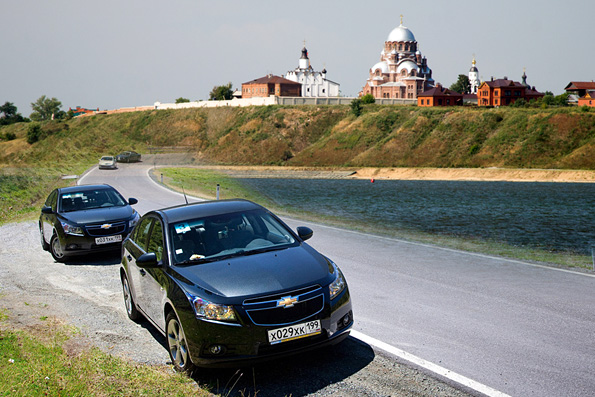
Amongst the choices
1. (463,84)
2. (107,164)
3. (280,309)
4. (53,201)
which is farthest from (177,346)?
(463,84)

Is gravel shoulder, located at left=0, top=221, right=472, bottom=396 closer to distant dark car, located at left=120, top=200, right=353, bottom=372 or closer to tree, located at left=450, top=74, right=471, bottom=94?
distant dark car, located at left=120, top=200, right=353, bottom=372

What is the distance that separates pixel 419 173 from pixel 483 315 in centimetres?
6710

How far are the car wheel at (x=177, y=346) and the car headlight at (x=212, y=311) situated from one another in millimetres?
396

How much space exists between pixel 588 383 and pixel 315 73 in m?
146

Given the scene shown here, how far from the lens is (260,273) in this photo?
19.7ft

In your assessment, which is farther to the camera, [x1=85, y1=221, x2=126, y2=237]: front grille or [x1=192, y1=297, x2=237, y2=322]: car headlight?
[x1=85, y1=221, x2=126, y2=237]: front grille

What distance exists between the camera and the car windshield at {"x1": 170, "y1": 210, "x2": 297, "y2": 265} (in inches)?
264

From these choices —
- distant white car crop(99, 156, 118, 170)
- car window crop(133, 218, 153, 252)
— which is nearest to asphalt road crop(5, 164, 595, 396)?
car window crop(133, 218, 153, 252)

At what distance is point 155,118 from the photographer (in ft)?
444

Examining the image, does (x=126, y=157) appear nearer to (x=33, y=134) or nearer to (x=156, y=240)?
(x=156, y=240)

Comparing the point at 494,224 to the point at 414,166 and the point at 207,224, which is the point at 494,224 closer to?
the point at 207,224

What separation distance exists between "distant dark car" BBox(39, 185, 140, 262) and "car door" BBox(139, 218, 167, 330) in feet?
18.3

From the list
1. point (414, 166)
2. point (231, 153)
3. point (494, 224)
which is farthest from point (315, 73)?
Result: point (494, 224)

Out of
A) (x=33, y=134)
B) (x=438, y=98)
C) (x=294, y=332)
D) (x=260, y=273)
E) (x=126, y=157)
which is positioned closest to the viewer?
(x=294, y=332)
